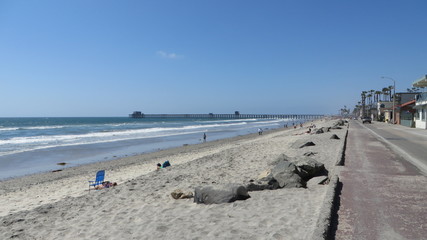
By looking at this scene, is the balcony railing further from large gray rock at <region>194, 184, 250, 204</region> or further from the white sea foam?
large gray rock at <region>194, 184, 250, 204</region>

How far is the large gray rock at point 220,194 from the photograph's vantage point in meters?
6.45

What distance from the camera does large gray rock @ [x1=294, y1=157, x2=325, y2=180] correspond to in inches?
331

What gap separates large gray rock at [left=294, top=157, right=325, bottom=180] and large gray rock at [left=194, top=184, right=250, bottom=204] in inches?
91.3

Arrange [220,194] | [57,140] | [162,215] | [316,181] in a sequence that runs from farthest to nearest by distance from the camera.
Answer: [57,140], [316,181], [220,194], [162,215]

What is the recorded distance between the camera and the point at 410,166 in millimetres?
10320

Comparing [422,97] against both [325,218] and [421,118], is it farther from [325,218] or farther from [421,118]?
[325,218]

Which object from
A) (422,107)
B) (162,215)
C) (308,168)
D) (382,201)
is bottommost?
(162,215)

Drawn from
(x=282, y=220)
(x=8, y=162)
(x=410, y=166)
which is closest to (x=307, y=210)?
(x=282, y=220)

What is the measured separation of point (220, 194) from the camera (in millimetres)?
6527

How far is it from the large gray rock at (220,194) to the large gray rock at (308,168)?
91.3 inches

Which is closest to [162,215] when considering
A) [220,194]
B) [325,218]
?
[220,194]

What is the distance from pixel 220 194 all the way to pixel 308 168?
321 cm

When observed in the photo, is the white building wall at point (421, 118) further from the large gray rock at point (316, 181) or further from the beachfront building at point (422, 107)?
the large gray rock at point (316, 181)

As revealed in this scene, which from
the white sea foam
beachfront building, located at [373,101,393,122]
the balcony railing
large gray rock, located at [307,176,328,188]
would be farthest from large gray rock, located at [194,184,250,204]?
beachfront building, located at [373,101,393,122]
